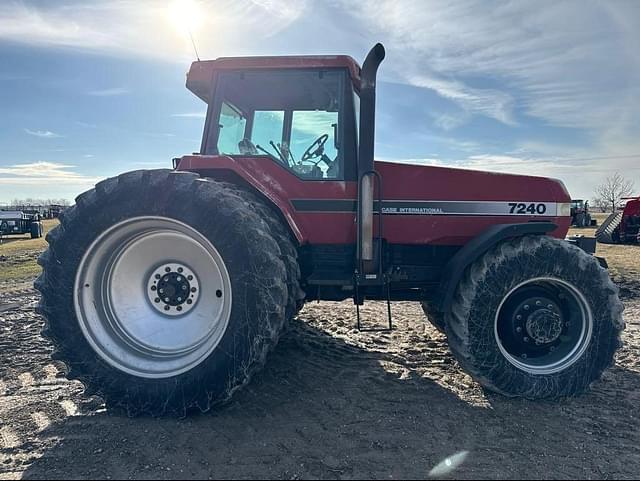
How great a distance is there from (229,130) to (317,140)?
74 centimetres

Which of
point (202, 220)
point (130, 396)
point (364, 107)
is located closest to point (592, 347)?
point (364, 107)

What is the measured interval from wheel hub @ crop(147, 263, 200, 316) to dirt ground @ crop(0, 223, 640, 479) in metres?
0.76

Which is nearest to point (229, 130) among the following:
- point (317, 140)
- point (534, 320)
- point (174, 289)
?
point (317, 140)

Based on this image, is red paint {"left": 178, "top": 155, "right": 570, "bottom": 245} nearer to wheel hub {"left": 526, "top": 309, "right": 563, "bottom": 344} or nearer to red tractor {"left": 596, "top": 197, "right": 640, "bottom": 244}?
wheel hub {"left": 526, "top": 309, "right": 563, "bottom": 344}

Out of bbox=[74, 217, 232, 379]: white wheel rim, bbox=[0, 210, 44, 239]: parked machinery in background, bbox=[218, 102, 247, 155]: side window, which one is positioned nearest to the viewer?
bbox=[74, 217, 232, 379]: white wheel rim

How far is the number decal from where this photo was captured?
3557 millimetres

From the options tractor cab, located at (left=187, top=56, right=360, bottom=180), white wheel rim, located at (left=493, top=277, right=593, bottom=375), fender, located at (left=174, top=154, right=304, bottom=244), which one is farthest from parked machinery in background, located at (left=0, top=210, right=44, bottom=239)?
white wheel rim, located at (left=493, top=277, right=593, bottom=375)

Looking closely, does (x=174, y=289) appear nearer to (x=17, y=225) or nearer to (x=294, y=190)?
(x=294, y=190)

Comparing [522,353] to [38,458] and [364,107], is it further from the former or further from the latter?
[38,458]

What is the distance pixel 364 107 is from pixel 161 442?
101 inches

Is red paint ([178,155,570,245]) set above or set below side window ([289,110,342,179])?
below

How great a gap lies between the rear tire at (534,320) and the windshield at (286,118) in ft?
4.55

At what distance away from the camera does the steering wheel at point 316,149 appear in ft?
11.6

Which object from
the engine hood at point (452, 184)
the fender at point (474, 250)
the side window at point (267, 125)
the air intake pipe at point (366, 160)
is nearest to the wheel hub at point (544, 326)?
the fender at point (474, 250)
